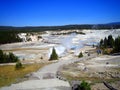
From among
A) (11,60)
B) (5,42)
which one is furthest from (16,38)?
(11,60)

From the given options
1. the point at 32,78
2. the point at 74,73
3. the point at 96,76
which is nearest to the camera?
the point at 32,78

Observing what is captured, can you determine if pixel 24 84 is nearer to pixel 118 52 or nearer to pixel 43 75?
pixel 43 75

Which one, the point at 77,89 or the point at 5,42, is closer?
the point at 77,89

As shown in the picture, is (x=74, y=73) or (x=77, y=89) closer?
(x=77, y=89)

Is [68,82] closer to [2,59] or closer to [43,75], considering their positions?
[43,75]

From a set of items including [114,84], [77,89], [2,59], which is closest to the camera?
[77,89]

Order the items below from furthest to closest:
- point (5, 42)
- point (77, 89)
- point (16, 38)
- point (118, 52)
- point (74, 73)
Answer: point (16, 38), point (5, 42), point (118, 52), point (74, 73), point (77, 89)

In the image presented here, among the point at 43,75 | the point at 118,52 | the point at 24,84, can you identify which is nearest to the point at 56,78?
the point at 43,75

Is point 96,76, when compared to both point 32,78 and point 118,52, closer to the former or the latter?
point 32,78

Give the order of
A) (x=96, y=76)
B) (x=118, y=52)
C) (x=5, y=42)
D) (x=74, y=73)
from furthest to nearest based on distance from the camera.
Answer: (x=5, y=42)
(x=118, y=52)
(x=74, y=73)
(x=96, y=76)
